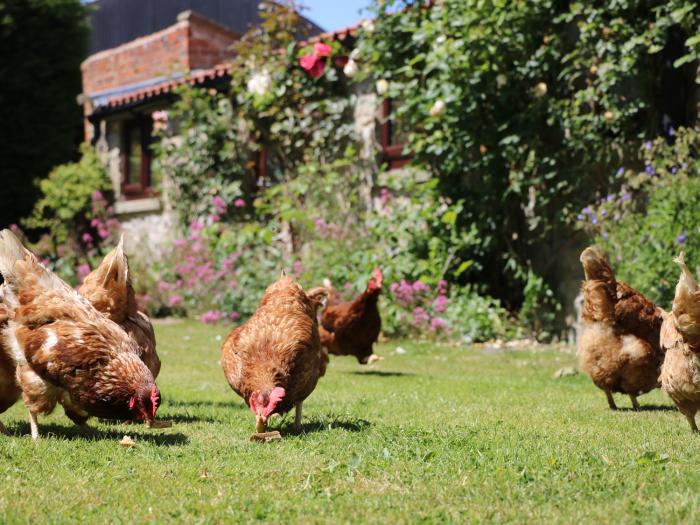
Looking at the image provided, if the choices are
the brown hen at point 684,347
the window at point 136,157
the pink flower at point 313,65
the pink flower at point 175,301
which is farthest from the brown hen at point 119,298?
the window at point 136,157

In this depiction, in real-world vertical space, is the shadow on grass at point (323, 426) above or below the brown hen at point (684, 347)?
below

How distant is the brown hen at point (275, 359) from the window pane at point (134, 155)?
13551 millimetres

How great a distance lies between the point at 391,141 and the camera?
13148 millimetres

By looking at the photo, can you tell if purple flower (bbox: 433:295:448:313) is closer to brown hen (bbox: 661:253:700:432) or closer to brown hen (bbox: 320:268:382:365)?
brown hen (bbox: 320:268:382:365)

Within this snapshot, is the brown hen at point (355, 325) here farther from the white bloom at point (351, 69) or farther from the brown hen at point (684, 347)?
the white bloom at point (351, 69)

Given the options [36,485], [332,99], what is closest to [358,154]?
[332,99]

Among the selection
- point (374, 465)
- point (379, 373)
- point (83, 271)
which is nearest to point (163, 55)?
point (83, 271)

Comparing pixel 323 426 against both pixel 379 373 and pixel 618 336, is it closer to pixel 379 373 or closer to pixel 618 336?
pixel 618 336

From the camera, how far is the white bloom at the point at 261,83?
13.7m

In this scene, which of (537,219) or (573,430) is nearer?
(573,430)

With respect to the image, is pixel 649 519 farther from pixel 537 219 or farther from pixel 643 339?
pixel 537 219

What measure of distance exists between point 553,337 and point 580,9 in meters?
4.24

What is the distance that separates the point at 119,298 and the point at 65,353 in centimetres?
100

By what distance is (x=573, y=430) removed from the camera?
498 cm
